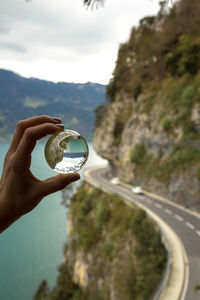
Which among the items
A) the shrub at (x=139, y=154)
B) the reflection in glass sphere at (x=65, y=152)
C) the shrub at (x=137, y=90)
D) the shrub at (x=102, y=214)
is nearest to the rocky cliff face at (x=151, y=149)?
the shrub at (x=139, y=154)

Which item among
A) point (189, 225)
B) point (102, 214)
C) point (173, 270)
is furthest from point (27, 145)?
point (102, 214)

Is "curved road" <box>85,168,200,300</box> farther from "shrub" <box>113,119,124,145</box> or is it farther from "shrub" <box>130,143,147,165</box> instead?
"shrub" <box>113,119,124,145</box>

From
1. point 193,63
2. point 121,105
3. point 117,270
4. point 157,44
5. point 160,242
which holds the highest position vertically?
point 157,44

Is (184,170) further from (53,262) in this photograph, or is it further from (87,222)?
(53,262)

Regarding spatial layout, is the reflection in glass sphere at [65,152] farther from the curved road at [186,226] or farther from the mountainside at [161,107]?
the mountainside at [161,107]

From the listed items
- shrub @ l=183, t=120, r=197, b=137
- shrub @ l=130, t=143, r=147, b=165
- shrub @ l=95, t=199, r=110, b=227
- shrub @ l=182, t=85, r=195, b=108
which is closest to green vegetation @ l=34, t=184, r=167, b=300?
shrub @ l=95, t=199, r=110, b=227

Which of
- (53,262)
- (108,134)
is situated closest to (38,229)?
(53,262)
